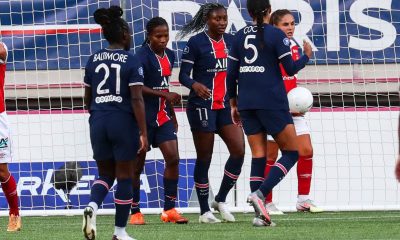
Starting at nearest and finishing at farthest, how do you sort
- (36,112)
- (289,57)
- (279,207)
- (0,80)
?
(289,57) → (0,80) → (279,207) → (36,112)

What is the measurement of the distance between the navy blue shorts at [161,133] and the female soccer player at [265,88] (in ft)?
3.73

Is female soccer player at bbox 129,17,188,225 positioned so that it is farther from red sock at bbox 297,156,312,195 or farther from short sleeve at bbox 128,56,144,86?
short sleeve at bbox 128,56,144,86

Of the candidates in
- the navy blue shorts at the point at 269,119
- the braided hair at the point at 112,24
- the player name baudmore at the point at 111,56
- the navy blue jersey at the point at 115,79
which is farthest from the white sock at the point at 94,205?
the navy blue shorts at the point at 269,119

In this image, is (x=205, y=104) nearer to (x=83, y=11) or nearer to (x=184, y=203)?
(x=184, y=203)

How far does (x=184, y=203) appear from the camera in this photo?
47.4 feet

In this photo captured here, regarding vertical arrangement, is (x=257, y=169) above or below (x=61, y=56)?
below

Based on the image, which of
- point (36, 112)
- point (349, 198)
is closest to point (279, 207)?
point (349, 198)

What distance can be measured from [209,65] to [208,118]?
1.69ft

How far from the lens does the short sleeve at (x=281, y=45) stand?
1052cm

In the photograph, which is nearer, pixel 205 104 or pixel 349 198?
pixel 205 104

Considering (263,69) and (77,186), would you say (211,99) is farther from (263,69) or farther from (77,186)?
(77,186)

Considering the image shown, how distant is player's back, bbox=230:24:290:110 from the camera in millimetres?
10602

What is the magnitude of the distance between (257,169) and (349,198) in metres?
3.81

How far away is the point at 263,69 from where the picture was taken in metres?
10.7
